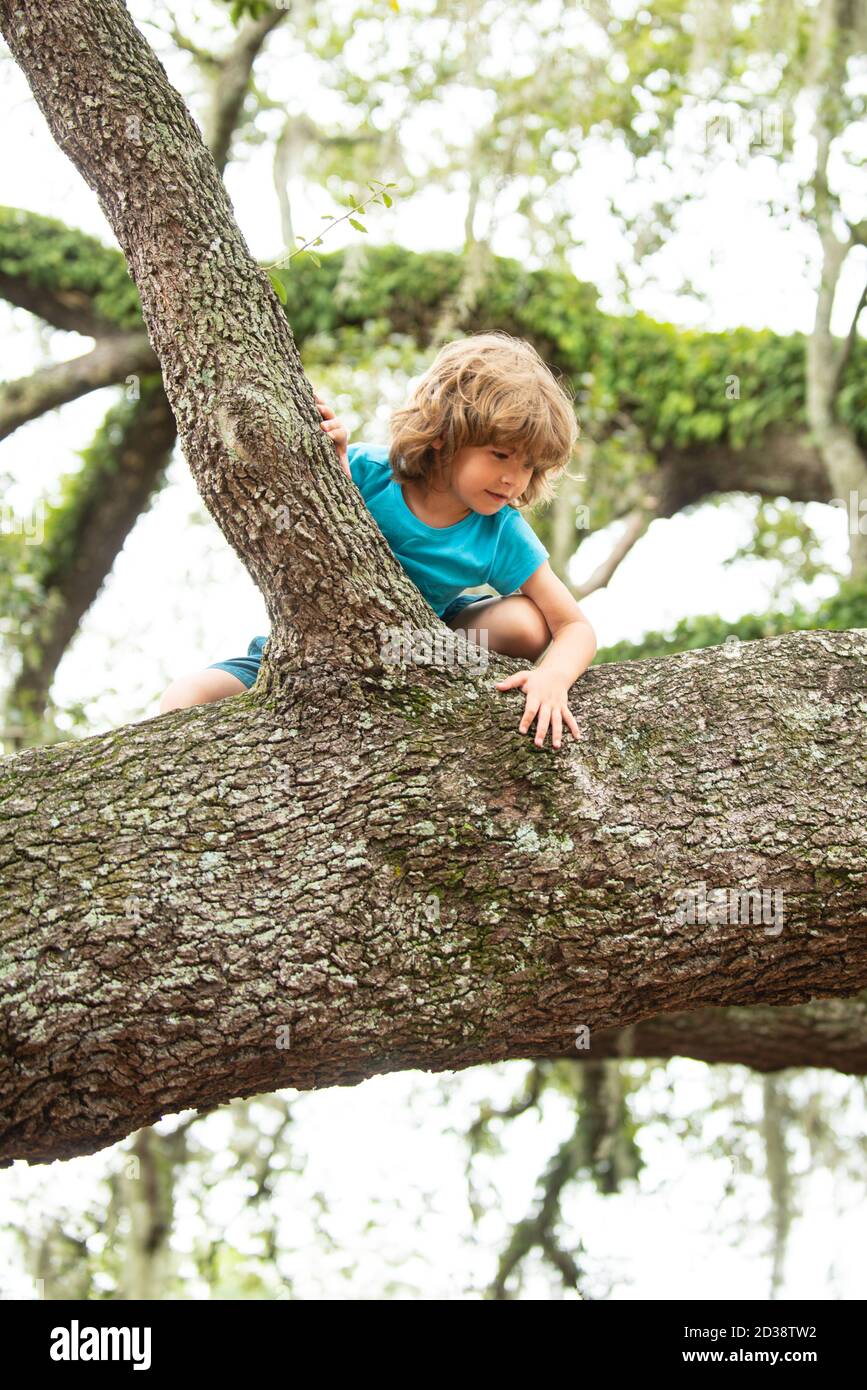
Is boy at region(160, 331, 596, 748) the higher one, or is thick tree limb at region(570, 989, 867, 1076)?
boy at region(160, 331, 596, 748)

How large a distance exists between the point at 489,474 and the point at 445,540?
207mm

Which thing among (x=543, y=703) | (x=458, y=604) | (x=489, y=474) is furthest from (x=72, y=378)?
(x=543, y=703)

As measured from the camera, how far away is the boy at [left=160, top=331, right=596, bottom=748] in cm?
270

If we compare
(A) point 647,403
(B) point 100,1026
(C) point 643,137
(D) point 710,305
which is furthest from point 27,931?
(D) point 710,305

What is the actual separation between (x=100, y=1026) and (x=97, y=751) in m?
0.58

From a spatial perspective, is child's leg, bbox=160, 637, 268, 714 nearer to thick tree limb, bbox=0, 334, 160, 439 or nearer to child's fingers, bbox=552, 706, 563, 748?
child's fingers, bbox=552, 706, 563, 748

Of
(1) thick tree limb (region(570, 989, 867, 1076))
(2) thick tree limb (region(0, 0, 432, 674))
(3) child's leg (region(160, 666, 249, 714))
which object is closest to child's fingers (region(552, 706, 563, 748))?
(2) thick tree limb (region(0, 0, 432, 674))

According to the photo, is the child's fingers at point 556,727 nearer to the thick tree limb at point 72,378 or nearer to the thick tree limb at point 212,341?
the thick tree limb at point 212,341

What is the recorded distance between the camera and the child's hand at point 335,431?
2533 millimetres

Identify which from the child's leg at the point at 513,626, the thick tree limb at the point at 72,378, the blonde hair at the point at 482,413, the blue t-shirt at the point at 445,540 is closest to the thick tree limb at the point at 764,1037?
the child's leg at the point at 513,626

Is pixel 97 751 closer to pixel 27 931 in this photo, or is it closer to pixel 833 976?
pixel 27 931

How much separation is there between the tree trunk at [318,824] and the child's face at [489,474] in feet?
1.21

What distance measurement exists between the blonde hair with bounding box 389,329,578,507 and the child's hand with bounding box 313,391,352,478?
0.21 m

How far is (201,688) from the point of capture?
2.79 m
